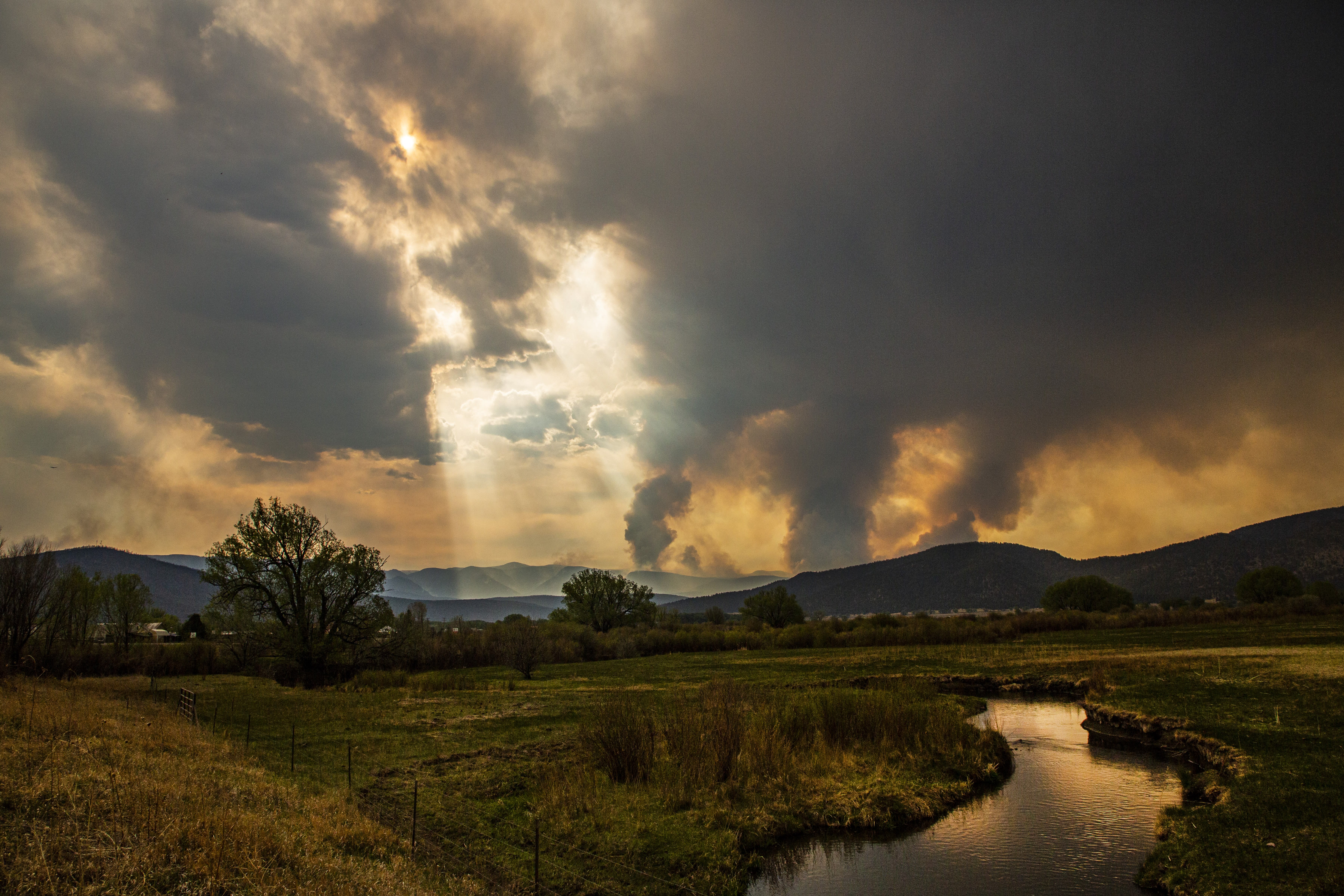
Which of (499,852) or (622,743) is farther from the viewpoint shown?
(622,743)

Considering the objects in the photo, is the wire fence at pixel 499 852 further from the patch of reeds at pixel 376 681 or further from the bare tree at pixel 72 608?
the bare tree at pixel 72 608

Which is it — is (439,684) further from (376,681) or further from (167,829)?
(167,829)

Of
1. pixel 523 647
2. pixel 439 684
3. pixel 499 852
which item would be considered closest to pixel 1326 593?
pixel 523 647

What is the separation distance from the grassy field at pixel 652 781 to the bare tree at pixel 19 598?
12.8 metres

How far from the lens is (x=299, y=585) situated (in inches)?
2194

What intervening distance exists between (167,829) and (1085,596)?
509ft

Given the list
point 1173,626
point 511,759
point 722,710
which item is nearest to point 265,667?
point 511,759

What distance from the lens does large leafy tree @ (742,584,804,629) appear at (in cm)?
12225

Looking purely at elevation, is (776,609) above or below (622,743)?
below

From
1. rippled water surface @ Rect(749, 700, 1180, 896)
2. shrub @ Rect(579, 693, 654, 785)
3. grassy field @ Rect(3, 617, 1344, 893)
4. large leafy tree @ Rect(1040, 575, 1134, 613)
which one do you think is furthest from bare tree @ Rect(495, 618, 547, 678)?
large leafy tree @ Rect(1040, 575, 1134, 613)

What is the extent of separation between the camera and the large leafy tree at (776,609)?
122 m

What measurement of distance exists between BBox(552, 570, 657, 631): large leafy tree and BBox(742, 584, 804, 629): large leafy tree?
1974cm

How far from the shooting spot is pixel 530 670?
63.5 meters

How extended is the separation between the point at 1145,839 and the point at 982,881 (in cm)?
485
